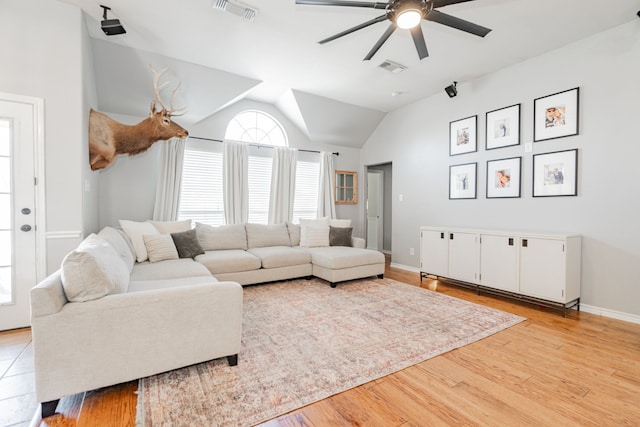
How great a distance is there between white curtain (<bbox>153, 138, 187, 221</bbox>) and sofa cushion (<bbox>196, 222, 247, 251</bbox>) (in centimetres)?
47

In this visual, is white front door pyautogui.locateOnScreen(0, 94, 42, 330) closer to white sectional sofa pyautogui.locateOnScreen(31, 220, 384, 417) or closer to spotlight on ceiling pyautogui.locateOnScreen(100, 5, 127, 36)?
white sectional sofa pyautogui.locateOnScreen(31, 220, 384, 417)

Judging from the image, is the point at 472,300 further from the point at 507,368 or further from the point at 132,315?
the point at 132,315

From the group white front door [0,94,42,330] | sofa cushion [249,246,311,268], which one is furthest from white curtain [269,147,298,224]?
white front door [0,94,42,330]

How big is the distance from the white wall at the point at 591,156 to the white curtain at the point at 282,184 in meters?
2.74

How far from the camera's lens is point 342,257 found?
409 cm

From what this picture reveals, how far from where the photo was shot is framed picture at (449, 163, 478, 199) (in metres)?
4.31

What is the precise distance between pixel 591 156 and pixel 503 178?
92 cm

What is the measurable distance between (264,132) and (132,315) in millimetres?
4248

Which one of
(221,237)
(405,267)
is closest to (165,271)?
(221,237)

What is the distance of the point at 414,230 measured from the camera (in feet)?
17.0

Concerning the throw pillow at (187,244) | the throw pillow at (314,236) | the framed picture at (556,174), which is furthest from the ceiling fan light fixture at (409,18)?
the throw pillow at (187,244)

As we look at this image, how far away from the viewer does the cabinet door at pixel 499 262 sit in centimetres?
344

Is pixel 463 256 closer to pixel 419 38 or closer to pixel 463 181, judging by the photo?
pixel 463 181

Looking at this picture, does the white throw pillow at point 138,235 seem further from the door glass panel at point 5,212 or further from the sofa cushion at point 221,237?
the door glass panel at point 5,212
